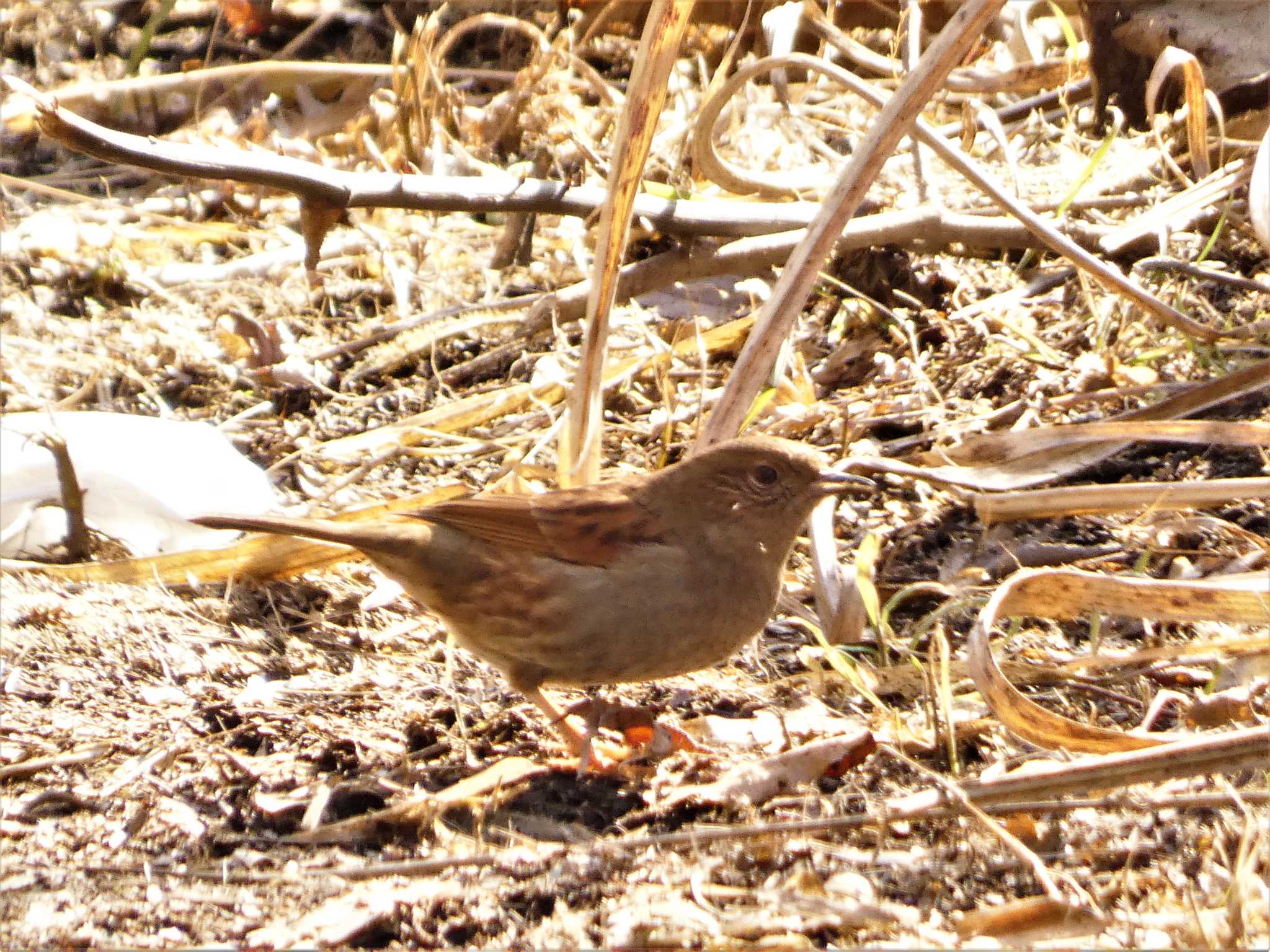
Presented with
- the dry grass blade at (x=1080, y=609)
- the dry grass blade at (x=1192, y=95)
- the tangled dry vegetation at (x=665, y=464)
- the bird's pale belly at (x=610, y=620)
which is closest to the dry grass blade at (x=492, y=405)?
the tangled dry vegetation at (x=665, y=464)

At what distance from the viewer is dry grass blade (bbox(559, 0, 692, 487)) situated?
400cm

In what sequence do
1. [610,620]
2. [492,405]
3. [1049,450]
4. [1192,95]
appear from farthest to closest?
[492,405]
[1192,95]
[1049,450]
[610,620]

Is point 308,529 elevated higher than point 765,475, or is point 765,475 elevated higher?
point 765,475

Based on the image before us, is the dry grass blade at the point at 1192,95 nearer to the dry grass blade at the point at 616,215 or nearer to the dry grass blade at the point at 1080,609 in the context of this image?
the dry grass blade at the point at 616,215

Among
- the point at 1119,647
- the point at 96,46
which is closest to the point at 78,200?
the point at 96,46

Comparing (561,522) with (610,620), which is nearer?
(610,620)

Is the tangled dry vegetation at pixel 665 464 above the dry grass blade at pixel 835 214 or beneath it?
beneath

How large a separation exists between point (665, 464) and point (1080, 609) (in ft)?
6.09

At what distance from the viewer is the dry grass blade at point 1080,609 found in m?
3.16

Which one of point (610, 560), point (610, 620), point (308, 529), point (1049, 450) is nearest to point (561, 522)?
point (610, 560)

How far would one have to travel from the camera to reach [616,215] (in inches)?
166

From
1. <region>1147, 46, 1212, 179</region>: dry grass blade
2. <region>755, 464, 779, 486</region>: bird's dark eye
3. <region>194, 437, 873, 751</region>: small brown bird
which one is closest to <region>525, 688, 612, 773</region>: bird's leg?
<region>194, 437, 873, 751</region>: small brown bird

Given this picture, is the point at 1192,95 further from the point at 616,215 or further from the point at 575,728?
the point at 575,728

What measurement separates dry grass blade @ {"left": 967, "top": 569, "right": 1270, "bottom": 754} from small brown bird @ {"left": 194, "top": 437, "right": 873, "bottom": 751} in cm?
62
